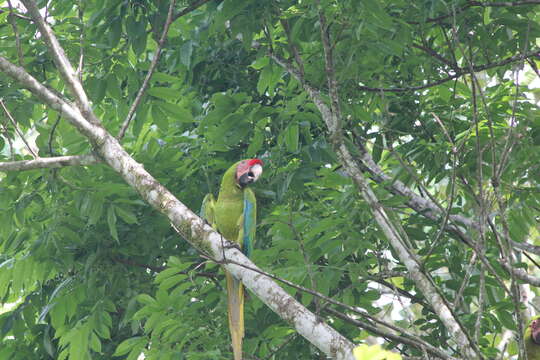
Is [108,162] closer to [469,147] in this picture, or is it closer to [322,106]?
[322,106]

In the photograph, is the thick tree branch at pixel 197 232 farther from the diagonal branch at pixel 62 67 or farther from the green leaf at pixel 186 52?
the green leaf at pixel 186 52

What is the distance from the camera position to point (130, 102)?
484cm

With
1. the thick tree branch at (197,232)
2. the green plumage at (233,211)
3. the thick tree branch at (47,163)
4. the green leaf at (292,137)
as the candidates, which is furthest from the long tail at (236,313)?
the thick tree branch at (47,163)

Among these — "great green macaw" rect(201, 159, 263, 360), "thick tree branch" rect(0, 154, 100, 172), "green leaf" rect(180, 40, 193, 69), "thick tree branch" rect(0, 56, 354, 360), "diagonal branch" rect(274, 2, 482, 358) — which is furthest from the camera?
"great green macaw" rect(201, 159, 263, 360)

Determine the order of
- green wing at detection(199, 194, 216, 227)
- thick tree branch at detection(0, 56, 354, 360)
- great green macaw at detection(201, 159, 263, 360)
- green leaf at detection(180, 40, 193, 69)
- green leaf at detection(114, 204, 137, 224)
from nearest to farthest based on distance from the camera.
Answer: thick tree branch at detection(0, 56, 354, 360)
green leaf at detection(114, 204, 137, 224)
green leaf at detection(180, 40, 193, 69)
great green macaw at detection(201, 159, 263, 360)
green wing at detection(199, 194, 216, 227)

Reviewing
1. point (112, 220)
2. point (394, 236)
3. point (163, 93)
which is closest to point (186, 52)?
point (163, 93)

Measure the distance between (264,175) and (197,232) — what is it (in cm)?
144

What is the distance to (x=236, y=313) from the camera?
402 centimetres

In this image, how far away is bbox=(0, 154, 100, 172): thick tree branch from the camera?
12.2 feet

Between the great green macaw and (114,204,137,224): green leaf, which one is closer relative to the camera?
(114,204,137,224): green leaf

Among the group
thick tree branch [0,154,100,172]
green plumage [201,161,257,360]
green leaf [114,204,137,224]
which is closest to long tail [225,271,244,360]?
green plumage [201,161,257,360]

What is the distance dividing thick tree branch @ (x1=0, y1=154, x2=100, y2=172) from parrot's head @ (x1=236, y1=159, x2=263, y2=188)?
1159 mm

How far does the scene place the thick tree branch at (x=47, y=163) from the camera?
146 inches

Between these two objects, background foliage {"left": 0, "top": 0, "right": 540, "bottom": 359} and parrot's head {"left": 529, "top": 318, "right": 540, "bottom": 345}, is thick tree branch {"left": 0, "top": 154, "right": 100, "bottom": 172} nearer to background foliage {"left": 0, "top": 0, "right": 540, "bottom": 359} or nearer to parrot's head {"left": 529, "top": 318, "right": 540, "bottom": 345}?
background foliage {"left": 0, "top": 0, "right": 540, "bottom": 359}
